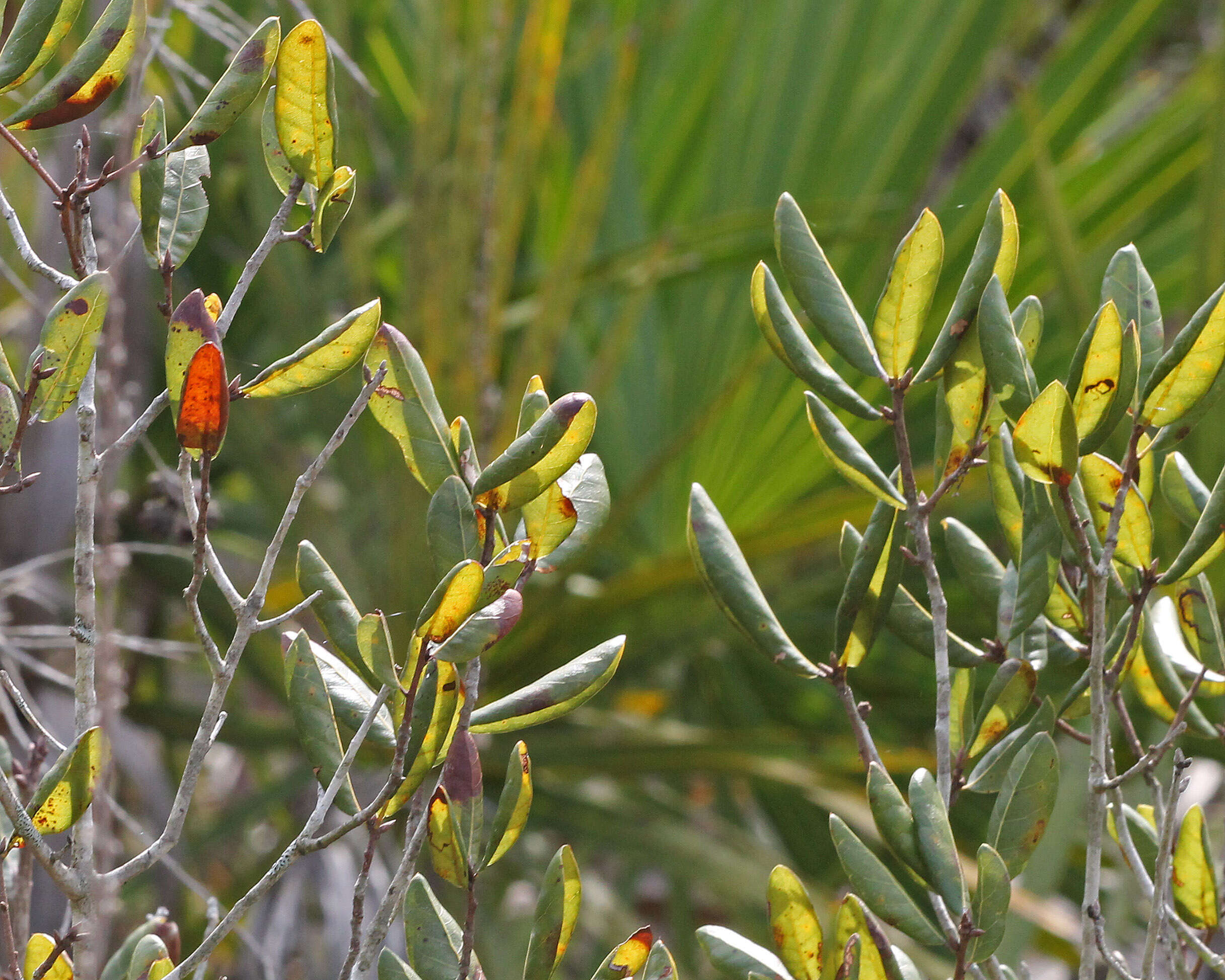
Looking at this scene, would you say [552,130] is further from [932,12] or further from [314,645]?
[314,645]

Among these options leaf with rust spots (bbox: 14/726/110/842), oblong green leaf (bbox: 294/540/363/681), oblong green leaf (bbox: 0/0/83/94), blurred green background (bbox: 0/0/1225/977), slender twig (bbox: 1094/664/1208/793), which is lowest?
blurred green background (bbox: 0/0/1225/977)

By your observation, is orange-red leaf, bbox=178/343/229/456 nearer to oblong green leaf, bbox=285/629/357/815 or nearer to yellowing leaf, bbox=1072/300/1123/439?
oblong green leaf, bbox=285/629/357/815

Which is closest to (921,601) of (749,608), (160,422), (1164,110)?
(749,608)

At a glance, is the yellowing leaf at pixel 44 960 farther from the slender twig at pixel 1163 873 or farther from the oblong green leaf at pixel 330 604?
the slender twig at pixel 1163 873

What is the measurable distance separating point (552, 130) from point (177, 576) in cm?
59

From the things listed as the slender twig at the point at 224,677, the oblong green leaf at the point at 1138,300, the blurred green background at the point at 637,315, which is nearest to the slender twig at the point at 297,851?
the slender twig at the point at 224,677

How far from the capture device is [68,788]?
0.87 ft

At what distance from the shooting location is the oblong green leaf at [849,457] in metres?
0.31

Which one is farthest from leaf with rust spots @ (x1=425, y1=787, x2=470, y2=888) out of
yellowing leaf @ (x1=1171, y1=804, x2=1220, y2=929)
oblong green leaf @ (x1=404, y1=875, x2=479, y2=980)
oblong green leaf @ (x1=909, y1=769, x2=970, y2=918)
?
yellowing leaf @ (x1=1171, y1=804, x2=1220, y2=929)

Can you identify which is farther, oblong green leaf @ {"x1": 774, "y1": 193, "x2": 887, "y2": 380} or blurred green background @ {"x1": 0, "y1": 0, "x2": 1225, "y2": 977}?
blurred green background @ {"x1": 0, "y1": 0, "x2": 1225, "y2": 977}

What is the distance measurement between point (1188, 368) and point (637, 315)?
68 centimetres

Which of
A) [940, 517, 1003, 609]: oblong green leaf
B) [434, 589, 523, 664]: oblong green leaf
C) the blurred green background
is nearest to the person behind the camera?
[434, 589, 523, 664]: oblong green leaf

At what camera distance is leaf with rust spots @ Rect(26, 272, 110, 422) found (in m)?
0.26

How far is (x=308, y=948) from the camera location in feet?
3.14
